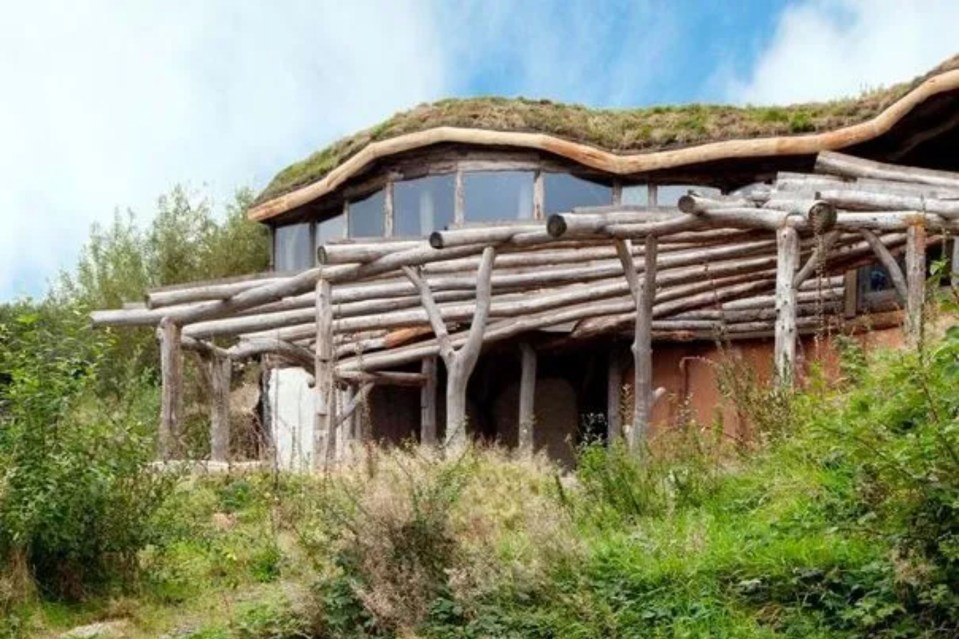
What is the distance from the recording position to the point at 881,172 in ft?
39.9

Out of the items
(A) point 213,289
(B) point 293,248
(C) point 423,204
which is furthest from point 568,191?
(A) point 213,289

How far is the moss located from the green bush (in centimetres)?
1098

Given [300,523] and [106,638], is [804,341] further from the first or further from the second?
[106,638]

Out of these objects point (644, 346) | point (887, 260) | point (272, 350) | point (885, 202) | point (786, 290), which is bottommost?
point (644, 346)

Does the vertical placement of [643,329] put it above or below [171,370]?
above

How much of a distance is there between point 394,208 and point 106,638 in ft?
41.5

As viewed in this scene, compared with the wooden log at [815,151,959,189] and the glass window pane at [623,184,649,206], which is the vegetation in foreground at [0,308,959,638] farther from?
the glass window pane at [623,184,649,206]

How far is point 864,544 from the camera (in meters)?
5.35

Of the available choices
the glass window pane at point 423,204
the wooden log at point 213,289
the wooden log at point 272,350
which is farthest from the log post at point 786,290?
the glass window pane at point 423,204

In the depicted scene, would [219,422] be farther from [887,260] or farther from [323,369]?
[887,260]

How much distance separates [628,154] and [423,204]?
127 inches

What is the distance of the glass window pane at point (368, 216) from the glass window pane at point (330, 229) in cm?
28

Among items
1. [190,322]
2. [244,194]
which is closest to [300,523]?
[190,322]

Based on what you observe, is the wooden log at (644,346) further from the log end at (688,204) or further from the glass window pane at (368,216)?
the glass window pane at (368,216)
